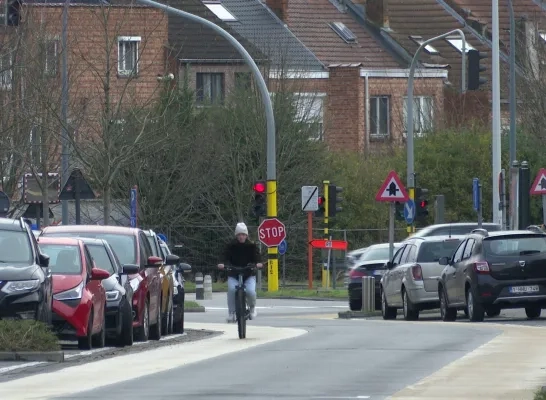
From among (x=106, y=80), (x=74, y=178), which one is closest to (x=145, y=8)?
(x=106, y=80)

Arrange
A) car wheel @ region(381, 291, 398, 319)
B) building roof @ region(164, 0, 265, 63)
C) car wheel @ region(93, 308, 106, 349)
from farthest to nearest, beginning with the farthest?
building roof @ region(164, 0, 265, 63) < car wheel @ region(381, 291, 398, 319) < car wheel @ region(93, 308, 106, 349)

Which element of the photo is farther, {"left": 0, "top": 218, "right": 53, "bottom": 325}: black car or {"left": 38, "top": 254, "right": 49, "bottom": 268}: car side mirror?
{"left": 38, "top": 254, "right": 49, "bottom": 268}: car side mirror

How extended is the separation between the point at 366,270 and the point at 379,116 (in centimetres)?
3590

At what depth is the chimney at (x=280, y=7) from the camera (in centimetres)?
7681

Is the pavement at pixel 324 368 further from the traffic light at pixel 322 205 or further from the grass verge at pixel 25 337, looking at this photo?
the traffic light at pixel 322 205

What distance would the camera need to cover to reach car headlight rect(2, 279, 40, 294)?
70.6 feet

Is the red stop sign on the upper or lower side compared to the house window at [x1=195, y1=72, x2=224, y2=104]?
lower

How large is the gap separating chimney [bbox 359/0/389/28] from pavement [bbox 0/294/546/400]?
5155 cm

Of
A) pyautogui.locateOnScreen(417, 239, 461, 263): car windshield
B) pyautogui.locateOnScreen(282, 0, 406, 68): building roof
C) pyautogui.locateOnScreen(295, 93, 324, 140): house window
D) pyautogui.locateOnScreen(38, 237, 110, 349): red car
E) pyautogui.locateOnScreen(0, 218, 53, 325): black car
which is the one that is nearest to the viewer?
pyautogui.locateOnScreen(0, 218, 53, 325): black car

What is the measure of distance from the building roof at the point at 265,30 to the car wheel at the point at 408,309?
3318 cm

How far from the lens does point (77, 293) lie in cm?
2277

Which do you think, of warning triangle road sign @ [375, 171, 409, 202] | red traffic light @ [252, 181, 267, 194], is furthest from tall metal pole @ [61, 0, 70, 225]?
warning triangle road sign @ [375, 171, 409, 202]

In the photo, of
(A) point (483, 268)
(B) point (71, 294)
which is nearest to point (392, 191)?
(A) point (483, 268)

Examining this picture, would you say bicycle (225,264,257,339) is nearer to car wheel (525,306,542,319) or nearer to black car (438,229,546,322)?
black car (438,229,546,322)
